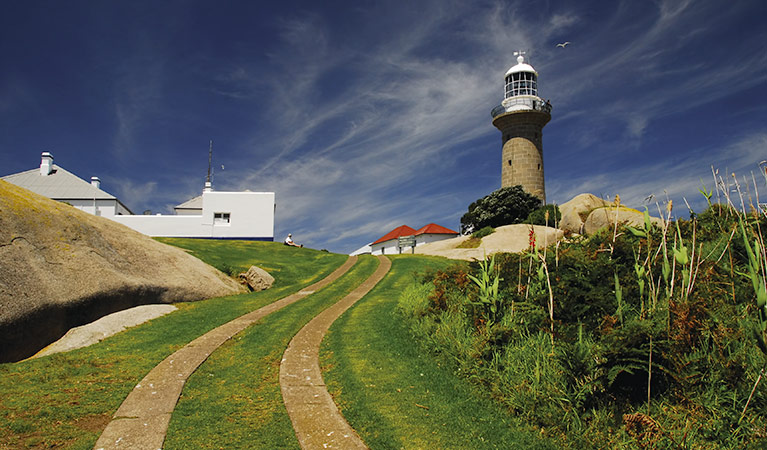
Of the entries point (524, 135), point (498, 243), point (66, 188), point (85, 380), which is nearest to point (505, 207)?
point (524, 135)

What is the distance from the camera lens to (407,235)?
2704 inches

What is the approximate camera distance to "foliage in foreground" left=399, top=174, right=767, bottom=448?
571 cm

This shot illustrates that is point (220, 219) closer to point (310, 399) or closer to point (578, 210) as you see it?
point (578, 210)

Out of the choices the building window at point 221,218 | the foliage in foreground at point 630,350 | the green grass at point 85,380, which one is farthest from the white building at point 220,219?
the foliage in foreground at point 630,350

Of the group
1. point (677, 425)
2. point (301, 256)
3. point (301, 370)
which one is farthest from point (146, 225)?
point (677, 425)

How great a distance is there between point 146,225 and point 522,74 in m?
48.6

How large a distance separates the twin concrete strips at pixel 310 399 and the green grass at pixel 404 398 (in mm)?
221

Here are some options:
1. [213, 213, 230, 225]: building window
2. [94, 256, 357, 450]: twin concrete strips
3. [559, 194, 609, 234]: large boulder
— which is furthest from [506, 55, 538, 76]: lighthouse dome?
[94, 256, 357, 450]: twin concrete strips

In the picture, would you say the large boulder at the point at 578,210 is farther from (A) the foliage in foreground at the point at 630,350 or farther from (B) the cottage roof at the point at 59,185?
(B) the cottage roof at the point at 59,185

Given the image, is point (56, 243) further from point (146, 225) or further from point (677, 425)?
point (146, 225)

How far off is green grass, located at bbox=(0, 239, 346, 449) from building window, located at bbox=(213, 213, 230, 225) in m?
37.1

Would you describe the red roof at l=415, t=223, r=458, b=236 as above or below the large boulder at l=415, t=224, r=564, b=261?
above

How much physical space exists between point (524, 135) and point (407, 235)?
22404 mm

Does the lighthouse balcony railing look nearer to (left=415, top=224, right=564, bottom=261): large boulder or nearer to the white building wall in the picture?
(left=415, top=224, right=564, bottom=261): large boulder
